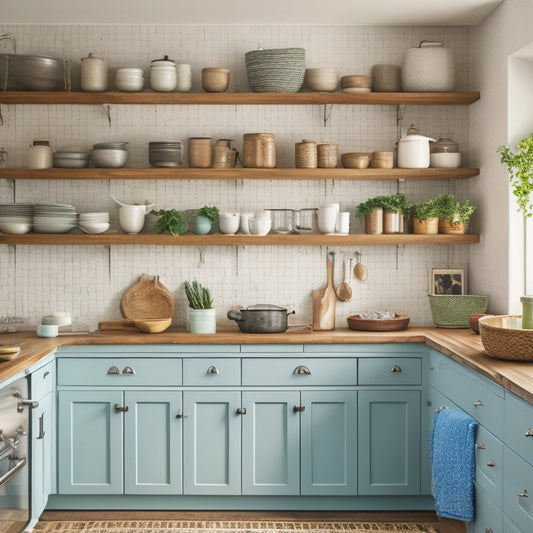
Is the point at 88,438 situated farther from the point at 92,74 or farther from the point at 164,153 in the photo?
the point at 92,74

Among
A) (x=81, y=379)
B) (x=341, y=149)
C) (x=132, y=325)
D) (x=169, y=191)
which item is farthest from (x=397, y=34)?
(x=81, y=379)

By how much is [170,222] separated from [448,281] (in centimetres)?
174

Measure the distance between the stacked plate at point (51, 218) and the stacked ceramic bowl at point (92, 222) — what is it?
9 cm

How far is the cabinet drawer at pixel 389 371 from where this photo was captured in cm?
427

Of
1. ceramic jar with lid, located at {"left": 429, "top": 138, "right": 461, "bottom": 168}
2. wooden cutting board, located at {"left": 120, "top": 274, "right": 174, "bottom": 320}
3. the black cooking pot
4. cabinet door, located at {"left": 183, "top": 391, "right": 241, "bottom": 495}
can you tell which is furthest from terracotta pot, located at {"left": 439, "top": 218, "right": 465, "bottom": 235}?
wooden cutting board, located at {"left": 120, "top": 274, "right": 174, "bottom": 320}

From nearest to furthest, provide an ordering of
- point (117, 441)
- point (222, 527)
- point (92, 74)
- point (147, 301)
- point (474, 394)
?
point (474, 394)
point (222, 527)
point (117, 441)
point (92, 74)
point (147, 301)

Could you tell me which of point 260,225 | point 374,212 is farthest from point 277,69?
point 374,212

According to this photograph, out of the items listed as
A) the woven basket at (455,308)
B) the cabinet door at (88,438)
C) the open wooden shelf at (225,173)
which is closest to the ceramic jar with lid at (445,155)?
the open wooden shelf at (225,173)

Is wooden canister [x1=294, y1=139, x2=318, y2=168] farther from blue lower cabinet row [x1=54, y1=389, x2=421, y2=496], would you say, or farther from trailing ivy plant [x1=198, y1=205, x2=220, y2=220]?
blue lower cabinet row [x1=54, y1=389, x2=421, y2=496]

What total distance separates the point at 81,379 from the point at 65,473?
52 cm

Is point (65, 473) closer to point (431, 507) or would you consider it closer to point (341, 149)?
point (431, 507)

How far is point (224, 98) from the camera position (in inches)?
180

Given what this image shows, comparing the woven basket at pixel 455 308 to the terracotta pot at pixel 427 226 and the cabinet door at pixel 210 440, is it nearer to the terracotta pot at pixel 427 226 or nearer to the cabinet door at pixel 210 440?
the terracotta pot at pixel 427 226

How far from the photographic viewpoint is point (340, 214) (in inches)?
183
